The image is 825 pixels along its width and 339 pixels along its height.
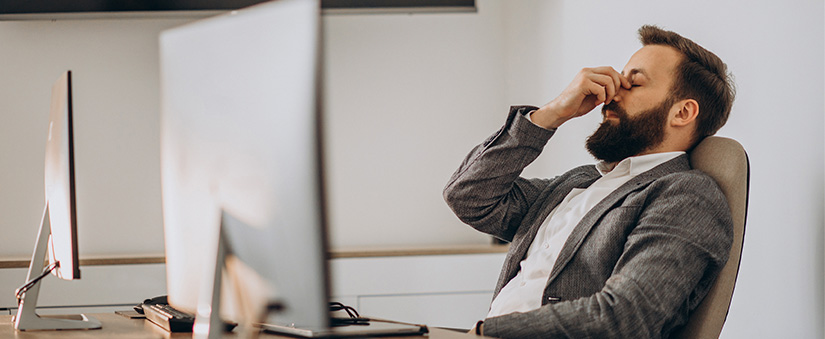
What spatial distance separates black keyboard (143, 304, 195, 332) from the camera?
1090 millimetres

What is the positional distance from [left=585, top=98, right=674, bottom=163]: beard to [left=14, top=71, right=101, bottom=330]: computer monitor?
1.08 metres

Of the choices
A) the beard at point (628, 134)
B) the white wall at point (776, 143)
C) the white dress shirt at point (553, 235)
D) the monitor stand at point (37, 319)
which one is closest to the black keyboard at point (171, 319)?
the monitor stand at point (37, 319)

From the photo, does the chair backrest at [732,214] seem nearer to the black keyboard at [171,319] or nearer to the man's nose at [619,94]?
the man's nose at [619,94]

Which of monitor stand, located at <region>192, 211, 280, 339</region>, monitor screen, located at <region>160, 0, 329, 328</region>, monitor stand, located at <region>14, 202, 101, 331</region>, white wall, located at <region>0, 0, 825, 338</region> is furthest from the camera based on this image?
white wall, located at <region>0, 0, 825, 338</region>

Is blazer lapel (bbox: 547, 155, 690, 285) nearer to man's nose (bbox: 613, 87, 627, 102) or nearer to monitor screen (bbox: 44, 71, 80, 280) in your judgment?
man's nose (bbox: 613, 87, 627, 102)

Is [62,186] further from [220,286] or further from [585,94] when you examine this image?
[585,94]

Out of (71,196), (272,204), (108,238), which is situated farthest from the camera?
(108,238)

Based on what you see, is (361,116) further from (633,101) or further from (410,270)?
(633,101)

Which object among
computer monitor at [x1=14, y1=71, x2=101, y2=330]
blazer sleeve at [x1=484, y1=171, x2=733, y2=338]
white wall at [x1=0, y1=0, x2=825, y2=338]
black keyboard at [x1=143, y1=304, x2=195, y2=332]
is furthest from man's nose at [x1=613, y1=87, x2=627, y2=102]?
computer monitor at [x1=14, y1=71, x2=101, y2=330]

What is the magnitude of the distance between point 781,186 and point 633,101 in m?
0.35

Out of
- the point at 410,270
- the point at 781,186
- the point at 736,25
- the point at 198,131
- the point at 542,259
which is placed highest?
the point at 736,25

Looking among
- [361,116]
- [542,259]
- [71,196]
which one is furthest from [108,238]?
[542,259]

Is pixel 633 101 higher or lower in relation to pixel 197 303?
higher

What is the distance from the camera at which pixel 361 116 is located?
3.21 m
